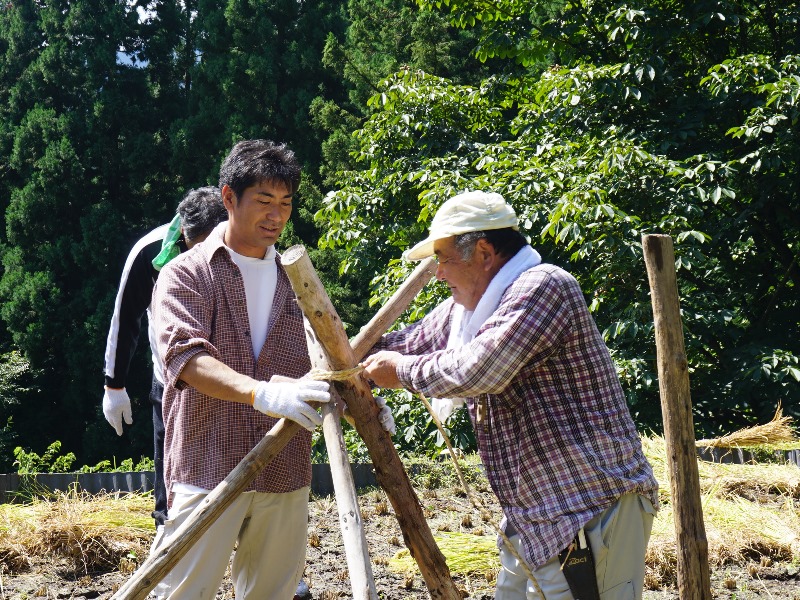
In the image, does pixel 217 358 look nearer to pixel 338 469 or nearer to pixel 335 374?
pixel 335 374

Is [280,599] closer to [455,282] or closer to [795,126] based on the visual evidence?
[455,282]

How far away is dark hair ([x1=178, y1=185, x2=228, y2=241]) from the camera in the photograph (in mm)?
3668

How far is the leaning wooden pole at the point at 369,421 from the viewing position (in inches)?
103

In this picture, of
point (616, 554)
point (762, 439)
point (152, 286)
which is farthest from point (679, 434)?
point (762, 439)

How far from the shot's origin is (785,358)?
713 cm

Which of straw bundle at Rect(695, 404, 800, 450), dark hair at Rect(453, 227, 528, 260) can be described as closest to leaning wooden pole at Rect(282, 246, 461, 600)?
dark hair at Rect(453, 227, 528, 260)

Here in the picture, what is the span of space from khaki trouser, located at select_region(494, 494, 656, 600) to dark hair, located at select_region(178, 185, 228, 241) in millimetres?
1957

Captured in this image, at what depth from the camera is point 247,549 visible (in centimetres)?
290

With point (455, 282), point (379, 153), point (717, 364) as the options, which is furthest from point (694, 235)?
point (455, 282)

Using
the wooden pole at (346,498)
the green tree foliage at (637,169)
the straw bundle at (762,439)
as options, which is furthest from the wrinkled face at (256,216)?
the straw bundle at (762,439)

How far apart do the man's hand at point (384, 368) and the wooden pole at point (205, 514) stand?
0.90ft

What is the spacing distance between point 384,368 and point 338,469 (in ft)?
1.06

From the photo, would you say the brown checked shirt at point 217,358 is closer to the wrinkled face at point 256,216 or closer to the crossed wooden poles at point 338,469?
the wrinkled face at point 256,216

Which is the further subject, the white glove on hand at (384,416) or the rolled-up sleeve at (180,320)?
the white glove on hand at (384,416)
